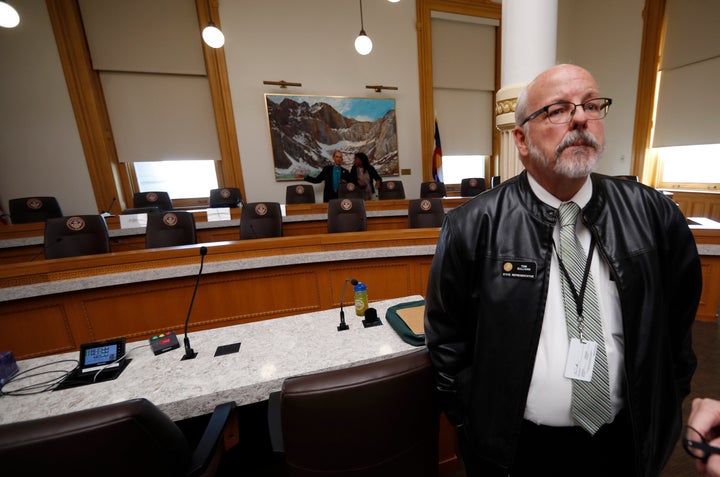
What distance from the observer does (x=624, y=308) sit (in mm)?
771

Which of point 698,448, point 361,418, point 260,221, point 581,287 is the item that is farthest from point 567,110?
point 260,221

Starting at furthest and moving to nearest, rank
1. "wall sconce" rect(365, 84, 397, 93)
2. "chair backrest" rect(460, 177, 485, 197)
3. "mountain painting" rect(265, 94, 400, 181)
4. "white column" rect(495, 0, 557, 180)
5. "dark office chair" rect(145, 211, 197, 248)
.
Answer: "wall sconce" rect(365, 84, 397, 93) < "mountain painting" rect(265, 94, 400, 181) < "chair backrest" rect(460, 177, 485, 197) < "dark office chair" rect(145, 211, 197, 248) < "white column" rect(495, 0, 557, 180)

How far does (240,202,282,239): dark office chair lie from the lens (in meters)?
3.15

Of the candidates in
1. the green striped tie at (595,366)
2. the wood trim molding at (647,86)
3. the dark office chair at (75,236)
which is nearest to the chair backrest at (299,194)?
the dark office chair at (75,236)

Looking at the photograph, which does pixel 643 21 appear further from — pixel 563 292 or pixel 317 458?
pixel 317 458

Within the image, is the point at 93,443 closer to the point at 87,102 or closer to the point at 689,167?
the point at 87,102

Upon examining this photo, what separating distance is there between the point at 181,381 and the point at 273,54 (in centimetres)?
609

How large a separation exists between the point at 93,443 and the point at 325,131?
597 cm

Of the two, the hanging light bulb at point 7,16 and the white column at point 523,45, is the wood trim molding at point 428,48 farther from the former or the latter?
the hanging light bulb at point 7,16

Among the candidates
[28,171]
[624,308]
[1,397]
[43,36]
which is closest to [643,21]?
[624,308]

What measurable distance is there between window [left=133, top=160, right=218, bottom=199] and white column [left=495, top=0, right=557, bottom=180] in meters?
5.35

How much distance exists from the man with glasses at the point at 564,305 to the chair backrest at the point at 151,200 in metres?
5.07

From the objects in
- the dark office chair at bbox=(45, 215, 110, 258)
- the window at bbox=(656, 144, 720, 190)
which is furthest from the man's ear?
the window at bbox=(656, 144, 720, 190)

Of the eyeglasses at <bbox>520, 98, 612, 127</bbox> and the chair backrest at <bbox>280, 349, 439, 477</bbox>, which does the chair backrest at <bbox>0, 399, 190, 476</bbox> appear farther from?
the eyeglasses at <bbox>520, 98, 612, 127</bbox>
